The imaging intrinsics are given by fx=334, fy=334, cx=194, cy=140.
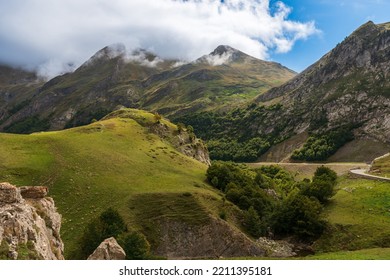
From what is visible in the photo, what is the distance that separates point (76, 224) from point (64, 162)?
2654 centimetres

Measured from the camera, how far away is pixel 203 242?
245 feet

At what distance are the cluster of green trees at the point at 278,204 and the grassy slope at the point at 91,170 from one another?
7.85m

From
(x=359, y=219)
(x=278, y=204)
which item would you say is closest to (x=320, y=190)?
(x=278, y=204)

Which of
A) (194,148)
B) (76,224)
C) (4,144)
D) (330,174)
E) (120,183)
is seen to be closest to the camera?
(76,224)

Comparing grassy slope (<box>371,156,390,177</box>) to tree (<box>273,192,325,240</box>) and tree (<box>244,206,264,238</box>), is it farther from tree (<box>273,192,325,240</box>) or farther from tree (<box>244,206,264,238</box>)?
tree (<box>244,206,264,238</box>)

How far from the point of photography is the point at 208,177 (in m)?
107

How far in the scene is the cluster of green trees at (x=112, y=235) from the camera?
52875 mm

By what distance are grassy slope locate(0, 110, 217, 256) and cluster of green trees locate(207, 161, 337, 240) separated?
7.85m

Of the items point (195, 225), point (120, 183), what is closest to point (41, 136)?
point (120, 183)

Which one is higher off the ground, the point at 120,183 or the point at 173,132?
the point at 173,132

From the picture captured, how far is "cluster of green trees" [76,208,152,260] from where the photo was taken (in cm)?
5288

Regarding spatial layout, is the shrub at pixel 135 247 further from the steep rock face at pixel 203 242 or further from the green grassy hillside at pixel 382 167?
the green grassy hillside at pixel 382 167

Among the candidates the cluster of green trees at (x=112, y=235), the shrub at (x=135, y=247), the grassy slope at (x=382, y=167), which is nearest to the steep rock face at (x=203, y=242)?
the cluster of green trees at (x=112, y=235)
